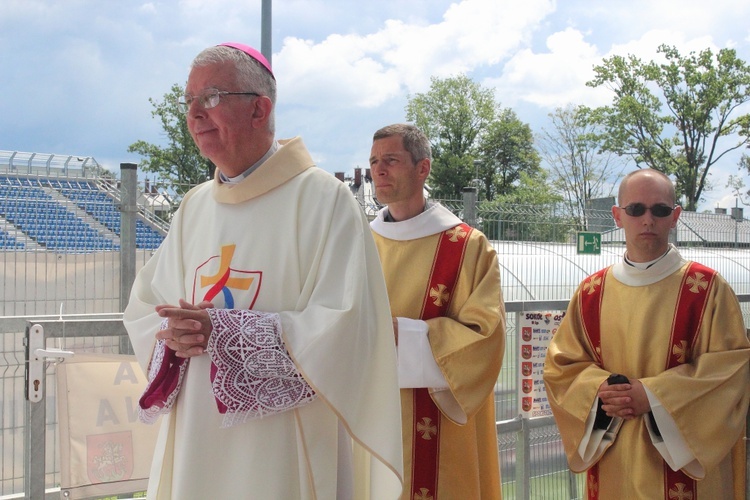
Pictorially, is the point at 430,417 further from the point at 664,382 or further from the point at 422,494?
the point at 664,382

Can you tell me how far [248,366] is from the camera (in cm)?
201

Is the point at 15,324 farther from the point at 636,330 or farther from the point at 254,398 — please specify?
the point at 636,330

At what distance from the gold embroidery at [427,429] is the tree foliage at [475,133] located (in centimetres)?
4927

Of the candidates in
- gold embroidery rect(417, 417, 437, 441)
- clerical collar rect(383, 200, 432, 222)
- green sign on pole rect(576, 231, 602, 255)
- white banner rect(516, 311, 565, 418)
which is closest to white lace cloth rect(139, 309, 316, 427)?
gold embroidery rect(417, 417, 437, 441)

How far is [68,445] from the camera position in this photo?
9.43ft

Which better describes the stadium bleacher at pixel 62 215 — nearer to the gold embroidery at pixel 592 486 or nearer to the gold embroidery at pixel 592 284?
the gold embroidery at pixel 592 284

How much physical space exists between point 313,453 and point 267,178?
2.62 ft

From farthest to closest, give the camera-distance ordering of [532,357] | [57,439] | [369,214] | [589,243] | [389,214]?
[589,243], [369,214], [532,357], [389,214], [57,439]

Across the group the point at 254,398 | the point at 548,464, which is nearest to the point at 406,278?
the point at 254,398

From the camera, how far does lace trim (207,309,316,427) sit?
2.00 m

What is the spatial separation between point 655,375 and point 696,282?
1.35ft

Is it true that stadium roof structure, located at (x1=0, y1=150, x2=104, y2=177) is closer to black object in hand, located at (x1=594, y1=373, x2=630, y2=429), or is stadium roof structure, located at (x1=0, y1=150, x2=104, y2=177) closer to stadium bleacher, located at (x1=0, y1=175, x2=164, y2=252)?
stadium bleacher, located at (x1=0, y1=175, x2=164, y2=252)

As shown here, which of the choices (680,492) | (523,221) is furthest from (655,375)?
(523,221)

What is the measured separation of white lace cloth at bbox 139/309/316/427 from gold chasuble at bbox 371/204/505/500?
101 cm
